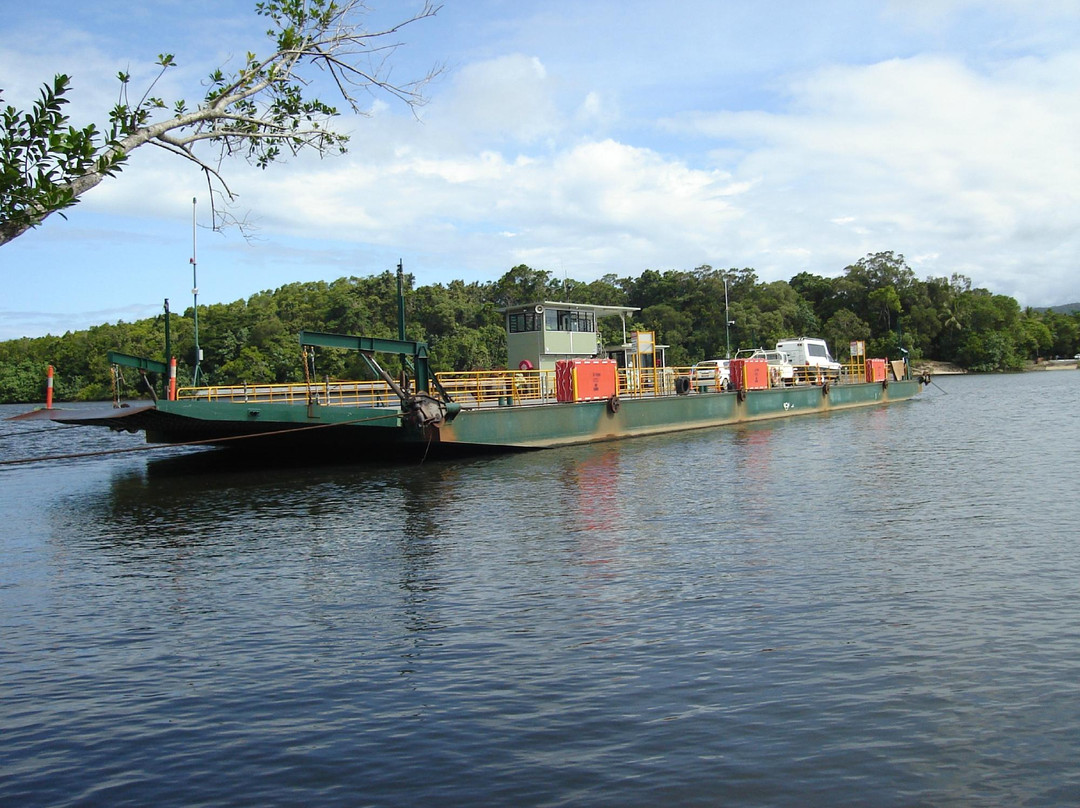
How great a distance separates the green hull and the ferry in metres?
0.04

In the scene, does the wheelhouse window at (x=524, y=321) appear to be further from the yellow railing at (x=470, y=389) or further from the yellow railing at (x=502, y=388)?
the yellow railing at (x=502, y=388)

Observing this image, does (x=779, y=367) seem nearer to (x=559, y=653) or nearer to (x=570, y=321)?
(x=570, y=321)

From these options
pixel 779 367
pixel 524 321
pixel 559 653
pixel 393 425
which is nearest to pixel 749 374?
pixel 779 367

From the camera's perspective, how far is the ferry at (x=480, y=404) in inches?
953

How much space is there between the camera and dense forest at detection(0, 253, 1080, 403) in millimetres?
86562

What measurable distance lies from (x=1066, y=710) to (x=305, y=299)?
11303cm

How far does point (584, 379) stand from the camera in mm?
31156

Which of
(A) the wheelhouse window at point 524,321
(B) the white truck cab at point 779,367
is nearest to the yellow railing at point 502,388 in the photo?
Result: (A) the wheelhouse window at point 524,321

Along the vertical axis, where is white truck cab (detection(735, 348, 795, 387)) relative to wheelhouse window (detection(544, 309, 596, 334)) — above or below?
below

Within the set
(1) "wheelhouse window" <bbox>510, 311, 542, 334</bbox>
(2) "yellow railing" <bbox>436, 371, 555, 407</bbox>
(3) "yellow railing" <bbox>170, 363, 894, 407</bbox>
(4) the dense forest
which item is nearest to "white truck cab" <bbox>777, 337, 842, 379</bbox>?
(3) "yellow railing" <bbox>170, 363, 894, 407</bbox>

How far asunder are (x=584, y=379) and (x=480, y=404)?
4.11 meters

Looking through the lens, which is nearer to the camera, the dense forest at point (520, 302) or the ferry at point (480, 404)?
the ferry at point (480, 404)

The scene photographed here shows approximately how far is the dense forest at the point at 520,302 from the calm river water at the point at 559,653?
2487 inches

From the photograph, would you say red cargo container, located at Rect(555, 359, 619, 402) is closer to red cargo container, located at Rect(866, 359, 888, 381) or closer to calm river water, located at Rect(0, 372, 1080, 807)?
calm river water, located at Rect(0, 372, 1080, 807)
